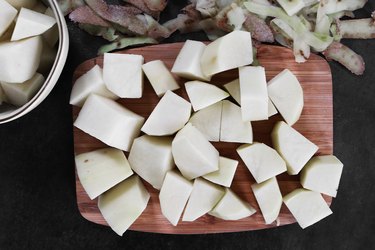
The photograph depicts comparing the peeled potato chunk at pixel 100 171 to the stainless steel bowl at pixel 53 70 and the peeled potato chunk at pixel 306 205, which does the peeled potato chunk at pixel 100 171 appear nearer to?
the stainless steel bowl at pixel 53 70

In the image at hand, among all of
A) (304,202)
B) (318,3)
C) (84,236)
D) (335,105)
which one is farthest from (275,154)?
(84,236)

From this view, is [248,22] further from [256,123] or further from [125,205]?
[125,205]

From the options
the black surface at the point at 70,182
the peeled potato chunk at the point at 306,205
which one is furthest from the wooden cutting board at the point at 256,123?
the black surface at the point at 70,182

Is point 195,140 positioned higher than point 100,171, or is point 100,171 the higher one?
point 195,140

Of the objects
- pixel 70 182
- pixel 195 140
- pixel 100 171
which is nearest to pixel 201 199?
pixel 195 140

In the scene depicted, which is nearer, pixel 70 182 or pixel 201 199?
pixel 201 199

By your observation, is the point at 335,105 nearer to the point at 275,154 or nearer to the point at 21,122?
the point at 275,154

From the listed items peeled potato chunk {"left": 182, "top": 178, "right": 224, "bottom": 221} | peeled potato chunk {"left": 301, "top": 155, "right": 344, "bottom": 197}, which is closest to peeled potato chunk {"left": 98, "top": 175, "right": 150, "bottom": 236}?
peeled potato chunk {"left": 182, "top": 178, "right": 224, "bottom": 221}

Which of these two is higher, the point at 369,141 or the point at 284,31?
the point at 284,31
